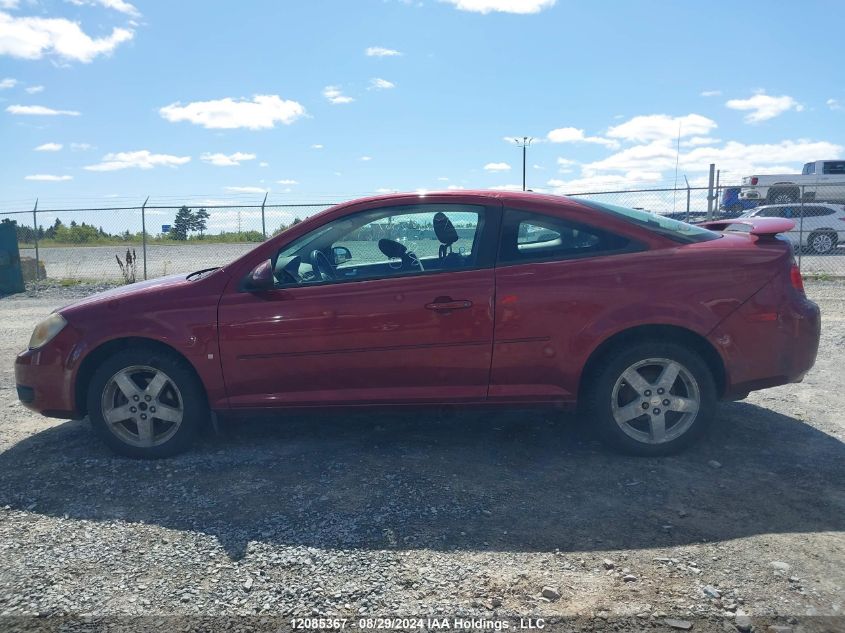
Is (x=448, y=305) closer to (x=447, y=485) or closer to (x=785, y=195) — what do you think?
(x=447, y=485)

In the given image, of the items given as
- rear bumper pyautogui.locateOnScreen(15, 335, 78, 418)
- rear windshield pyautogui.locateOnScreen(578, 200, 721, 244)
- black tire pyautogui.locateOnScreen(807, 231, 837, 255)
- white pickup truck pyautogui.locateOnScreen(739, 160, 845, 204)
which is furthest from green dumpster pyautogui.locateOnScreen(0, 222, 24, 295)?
black tire pyautogui.locateOnScreen(807, 231, 837, 255)

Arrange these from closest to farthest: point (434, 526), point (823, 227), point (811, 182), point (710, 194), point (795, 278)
Result: point (434, 526) → point (795, 278) → point (710, 194) → point (823, 227) → point (811, 182)

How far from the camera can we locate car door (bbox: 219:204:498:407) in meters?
4.22

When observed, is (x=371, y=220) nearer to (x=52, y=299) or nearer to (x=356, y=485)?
(x=356, y=485)

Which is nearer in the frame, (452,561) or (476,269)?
(452,561)

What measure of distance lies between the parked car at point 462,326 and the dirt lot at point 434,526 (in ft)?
1.25

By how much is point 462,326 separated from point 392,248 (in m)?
0.74

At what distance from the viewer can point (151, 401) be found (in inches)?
176

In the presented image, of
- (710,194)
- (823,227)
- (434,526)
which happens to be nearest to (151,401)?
Result: (434,526)

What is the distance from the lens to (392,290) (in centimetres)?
426

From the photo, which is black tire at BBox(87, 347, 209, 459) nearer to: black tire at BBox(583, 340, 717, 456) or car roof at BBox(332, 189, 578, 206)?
car roof at BBox(332, 189, 578, 206)

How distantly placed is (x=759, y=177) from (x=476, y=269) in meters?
22.8

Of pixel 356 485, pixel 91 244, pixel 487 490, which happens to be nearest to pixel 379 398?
pixel 356 485

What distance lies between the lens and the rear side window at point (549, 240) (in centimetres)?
429
